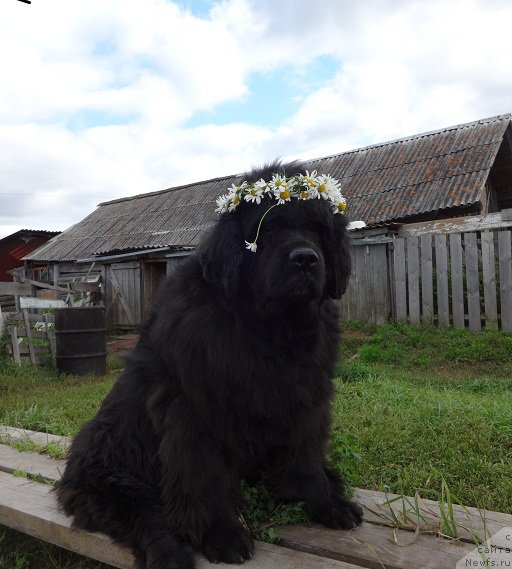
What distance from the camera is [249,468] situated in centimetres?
236

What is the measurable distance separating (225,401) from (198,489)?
1.23 feet

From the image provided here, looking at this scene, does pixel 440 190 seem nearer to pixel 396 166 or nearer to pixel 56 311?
pixel 396 166

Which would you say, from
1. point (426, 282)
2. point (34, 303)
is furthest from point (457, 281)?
point (34, 303)

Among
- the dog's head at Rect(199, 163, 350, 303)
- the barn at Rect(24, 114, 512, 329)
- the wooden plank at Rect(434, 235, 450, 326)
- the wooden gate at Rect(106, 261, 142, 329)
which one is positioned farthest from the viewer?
the wooden gate at Rect(106, 261, 142, 329)

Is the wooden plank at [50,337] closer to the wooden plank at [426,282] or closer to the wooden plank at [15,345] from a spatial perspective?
the wooden plank at [15,345]

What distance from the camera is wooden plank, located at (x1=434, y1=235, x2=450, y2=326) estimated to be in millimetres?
10094

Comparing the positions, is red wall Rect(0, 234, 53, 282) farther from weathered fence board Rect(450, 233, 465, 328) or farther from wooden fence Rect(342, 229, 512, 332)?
weathered fence board Rect(450, 233, 465, 328)

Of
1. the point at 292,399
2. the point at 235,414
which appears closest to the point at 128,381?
the point at 235,414

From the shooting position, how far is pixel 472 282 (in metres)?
9.78

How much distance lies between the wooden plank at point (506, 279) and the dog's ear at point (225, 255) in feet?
27.2

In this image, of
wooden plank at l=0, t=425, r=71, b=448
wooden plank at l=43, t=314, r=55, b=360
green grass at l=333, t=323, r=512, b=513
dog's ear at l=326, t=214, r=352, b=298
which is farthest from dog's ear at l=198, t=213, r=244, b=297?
wooden plank at l=43, t=314, r=55, b=360

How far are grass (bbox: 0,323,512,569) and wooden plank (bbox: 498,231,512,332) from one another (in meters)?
0.78

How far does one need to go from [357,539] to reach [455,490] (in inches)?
40.1

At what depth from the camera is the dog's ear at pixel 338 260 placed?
8.05 feet
